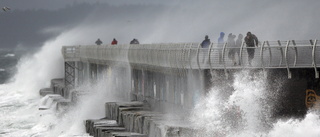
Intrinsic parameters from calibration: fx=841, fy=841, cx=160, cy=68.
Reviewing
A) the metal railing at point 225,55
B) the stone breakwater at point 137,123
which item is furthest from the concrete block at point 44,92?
the stone breakwater at point 137,123

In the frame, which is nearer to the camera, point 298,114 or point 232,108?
point 298,114

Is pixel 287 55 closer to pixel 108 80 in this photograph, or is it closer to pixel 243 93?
pixel 243 93

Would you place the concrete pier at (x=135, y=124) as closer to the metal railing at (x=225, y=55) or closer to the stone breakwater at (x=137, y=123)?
the stone breakwater at (x=137, y=123)

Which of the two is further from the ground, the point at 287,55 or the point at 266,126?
the point at 287,55

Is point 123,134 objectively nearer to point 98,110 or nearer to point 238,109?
point 238,109

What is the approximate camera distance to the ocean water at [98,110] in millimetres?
20922

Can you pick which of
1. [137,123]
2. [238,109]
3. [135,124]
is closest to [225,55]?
[238,109]

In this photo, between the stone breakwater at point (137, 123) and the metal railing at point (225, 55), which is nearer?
the metal railing at point (225, 55)

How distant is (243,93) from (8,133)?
1707 cm

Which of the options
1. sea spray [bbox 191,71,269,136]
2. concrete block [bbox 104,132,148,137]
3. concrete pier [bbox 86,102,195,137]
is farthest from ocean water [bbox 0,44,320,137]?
concrete block [bbox 104,132,148,137]

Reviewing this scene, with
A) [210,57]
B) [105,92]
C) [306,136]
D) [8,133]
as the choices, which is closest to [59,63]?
[105,92]

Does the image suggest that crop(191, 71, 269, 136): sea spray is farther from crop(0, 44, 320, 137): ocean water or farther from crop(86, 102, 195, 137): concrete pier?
crop(86, 102, 195, 137): concrete pier

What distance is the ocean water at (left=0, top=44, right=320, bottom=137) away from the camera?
68.6 feet

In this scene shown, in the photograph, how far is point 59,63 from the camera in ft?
211
